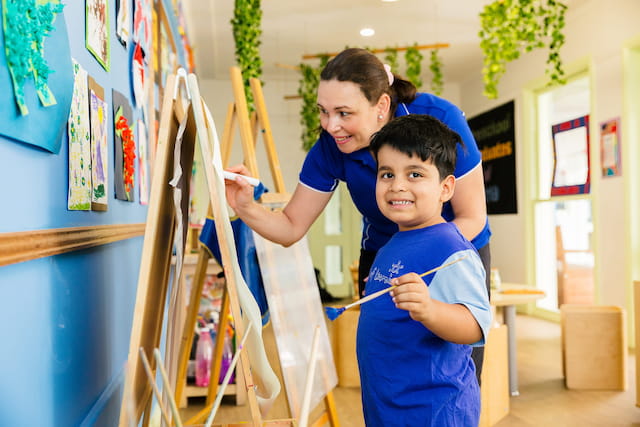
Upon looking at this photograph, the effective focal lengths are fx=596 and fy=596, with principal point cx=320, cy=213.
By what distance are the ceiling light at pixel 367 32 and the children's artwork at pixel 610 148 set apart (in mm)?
2540

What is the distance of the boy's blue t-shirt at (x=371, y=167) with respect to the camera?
1562mm

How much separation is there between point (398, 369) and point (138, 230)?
1260 mm

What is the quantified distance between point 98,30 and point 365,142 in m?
0.77

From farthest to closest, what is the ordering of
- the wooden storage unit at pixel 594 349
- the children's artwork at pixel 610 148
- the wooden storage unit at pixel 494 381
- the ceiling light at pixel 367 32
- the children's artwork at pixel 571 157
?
the ceiling light at pixel 367 32
the children's artwork at pixel 571 157
the children's artwork at pixel 610 148
the wooden storage unit at pixel 594 349
the wooden storage unit at pixel 494 381

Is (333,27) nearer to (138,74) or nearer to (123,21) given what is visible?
(138,74)

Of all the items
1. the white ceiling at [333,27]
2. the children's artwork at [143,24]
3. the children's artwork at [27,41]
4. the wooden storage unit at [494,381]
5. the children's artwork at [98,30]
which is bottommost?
the wooden storage unit at [494,381]

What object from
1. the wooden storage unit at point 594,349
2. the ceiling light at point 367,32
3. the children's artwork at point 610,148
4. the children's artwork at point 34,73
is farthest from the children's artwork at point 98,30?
the ceiling light at point 367,32

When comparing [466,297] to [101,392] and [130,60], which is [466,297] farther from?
[130,60]

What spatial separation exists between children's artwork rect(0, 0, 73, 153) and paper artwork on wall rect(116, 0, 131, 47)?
743mm

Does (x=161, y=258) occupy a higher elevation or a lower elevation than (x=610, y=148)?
lower

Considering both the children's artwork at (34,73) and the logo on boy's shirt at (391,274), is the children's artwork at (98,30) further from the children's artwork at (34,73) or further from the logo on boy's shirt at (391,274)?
the logo on boy's shirt at (391,274)

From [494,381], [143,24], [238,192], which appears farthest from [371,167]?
[494,381]

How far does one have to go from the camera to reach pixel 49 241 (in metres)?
1.10

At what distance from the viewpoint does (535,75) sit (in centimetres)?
671
